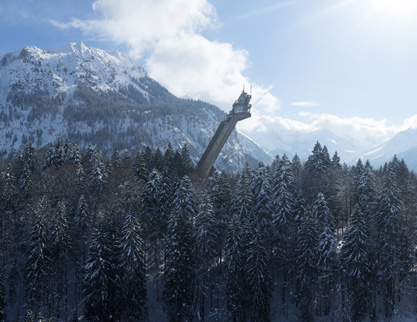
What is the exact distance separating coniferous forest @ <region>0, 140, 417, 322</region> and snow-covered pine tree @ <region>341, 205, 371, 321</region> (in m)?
0.12

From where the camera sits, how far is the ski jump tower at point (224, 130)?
5778cm

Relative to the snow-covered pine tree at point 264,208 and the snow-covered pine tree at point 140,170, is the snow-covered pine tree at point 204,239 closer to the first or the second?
the snow-covered pine tree at point 264,208

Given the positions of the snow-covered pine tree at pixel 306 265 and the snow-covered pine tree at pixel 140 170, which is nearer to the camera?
the snow-covered pine tree at pixel 306 265

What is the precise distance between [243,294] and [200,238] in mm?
8056

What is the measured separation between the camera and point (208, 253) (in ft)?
129

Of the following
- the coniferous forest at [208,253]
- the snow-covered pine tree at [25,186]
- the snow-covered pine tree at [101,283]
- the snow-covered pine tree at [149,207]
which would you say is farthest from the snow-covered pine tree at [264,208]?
the snow-covered pine tree at [25,186]

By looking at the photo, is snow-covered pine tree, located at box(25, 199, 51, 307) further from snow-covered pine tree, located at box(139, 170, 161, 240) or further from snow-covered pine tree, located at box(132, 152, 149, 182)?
snow-covered pine tree, located at box(132, 152, 149, 182)

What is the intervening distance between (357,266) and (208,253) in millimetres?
16936

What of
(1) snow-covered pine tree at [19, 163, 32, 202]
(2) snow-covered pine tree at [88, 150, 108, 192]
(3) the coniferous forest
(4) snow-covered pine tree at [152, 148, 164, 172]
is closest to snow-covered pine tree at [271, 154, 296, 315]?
(3) the coniferous forest

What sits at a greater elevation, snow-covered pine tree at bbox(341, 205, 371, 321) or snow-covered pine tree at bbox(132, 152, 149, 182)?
snow-covered pine tree at bbox(132, 152, 149, 182)

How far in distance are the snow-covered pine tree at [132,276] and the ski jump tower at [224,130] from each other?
22.7 m

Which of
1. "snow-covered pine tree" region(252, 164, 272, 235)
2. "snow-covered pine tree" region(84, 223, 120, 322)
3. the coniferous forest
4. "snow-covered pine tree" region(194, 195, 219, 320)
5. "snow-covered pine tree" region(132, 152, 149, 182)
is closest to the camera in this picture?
"snow-covered pine tree" region(84, 223, 120, 322)

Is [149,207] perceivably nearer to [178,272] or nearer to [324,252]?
[178,272]

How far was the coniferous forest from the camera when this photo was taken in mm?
36500
